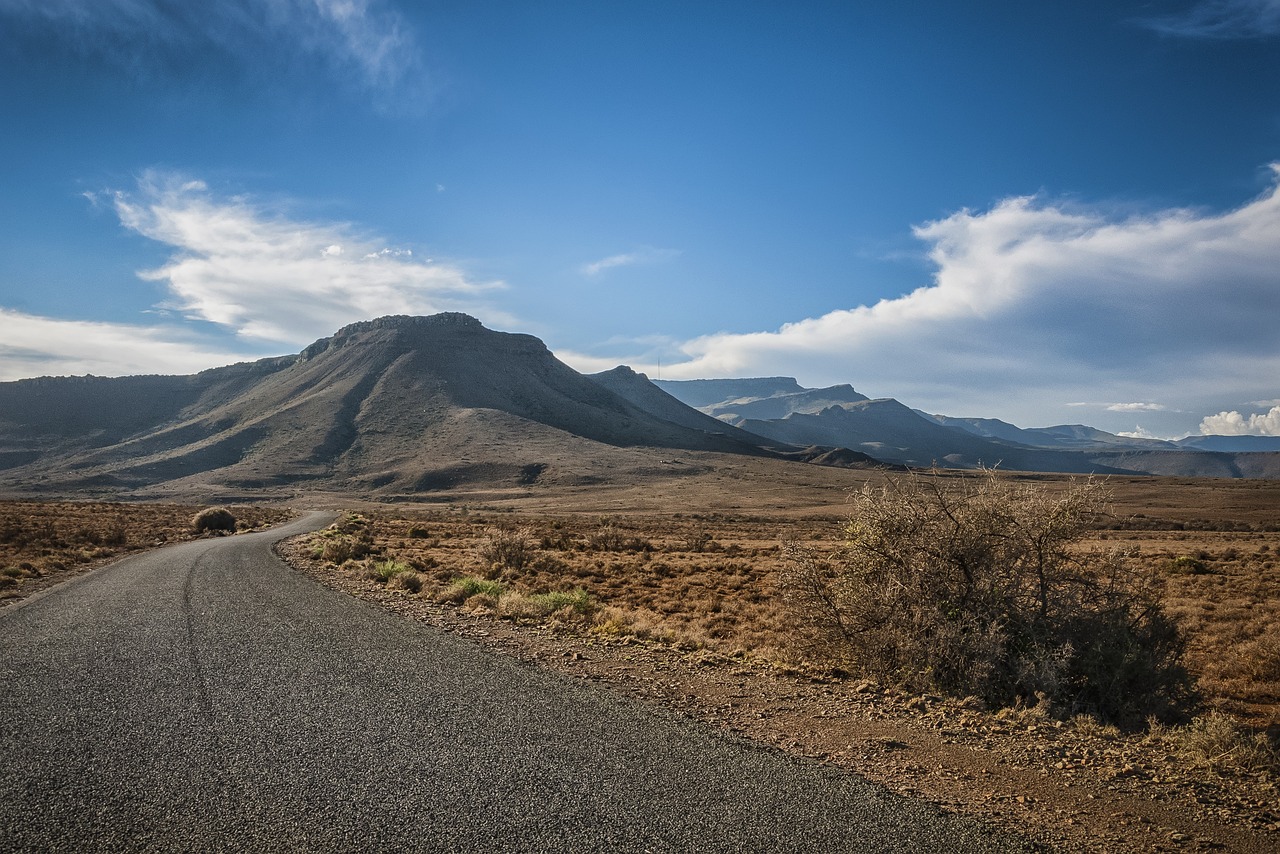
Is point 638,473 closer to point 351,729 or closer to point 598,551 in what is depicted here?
point 598,551

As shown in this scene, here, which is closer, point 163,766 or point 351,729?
point 163,766

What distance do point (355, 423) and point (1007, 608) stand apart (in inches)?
5503

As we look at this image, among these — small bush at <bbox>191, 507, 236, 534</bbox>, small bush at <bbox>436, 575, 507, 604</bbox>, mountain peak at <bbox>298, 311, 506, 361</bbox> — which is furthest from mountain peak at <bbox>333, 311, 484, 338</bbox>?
small bush at <bbox>436, 575, 507, 604</bbox>

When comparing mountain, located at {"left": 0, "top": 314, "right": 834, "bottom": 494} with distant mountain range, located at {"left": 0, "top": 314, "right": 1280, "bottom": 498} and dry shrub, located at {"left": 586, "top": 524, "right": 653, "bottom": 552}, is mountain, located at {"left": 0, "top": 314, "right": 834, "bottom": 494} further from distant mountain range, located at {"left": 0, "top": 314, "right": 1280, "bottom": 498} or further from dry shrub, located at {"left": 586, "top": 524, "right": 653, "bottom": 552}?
dry shrub, located at {"left": 586, "top": 524, "right": 653, "bottom": 552}

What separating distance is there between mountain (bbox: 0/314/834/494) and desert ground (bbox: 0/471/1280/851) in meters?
79.3

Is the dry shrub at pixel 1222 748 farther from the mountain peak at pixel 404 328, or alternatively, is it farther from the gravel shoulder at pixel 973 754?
the mountain peak at pixel 404 328

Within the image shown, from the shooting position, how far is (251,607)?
41.4ft

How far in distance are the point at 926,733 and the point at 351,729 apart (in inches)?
230

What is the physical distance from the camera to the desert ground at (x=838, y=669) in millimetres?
4914

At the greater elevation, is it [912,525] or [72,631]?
[912,525]

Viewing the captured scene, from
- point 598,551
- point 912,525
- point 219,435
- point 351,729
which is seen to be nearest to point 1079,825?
point 912,525

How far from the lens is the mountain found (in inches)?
4269

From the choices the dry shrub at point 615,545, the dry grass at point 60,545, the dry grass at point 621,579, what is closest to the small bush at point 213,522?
the dry grass at point 60,545

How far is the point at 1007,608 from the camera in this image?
8.12 m
